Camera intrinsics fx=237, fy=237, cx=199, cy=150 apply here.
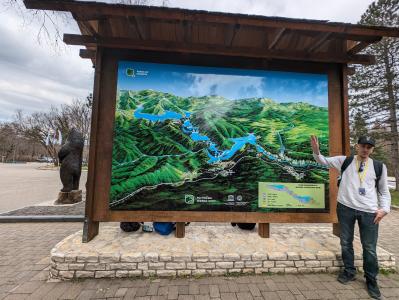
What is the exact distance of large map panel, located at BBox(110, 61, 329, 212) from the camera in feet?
12.2

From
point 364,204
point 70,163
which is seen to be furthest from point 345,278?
point 70,163

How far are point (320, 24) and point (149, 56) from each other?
2.53m

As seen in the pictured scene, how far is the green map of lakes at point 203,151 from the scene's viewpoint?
3715 millimetres

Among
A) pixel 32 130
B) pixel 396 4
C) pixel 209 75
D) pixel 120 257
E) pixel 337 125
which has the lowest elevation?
pixel 120 257

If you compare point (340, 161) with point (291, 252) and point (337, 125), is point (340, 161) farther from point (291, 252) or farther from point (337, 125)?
point (291, 252)

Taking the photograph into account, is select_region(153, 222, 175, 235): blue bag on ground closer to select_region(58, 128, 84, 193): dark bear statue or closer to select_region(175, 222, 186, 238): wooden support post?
select_region(175, 222, 186, 238): wooden support post

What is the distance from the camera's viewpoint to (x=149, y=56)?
3.85m

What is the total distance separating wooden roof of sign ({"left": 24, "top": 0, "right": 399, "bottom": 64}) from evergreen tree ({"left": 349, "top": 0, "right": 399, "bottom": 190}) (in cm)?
1229

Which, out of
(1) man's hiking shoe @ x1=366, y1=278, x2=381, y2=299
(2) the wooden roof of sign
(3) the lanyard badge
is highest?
(2) the wooden roof of sign

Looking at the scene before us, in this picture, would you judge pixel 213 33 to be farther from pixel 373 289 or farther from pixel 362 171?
pixel 373 289

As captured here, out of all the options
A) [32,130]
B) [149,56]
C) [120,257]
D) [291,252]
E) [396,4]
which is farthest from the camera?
[32,130]

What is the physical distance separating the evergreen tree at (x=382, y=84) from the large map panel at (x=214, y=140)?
503 inches

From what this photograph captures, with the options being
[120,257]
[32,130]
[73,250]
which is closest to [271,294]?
[120,257]

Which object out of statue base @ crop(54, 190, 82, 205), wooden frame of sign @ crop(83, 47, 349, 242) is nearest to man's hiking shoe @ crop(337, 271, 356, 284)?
wooden frame of sign @ crop(83, 47, 349, 242)
